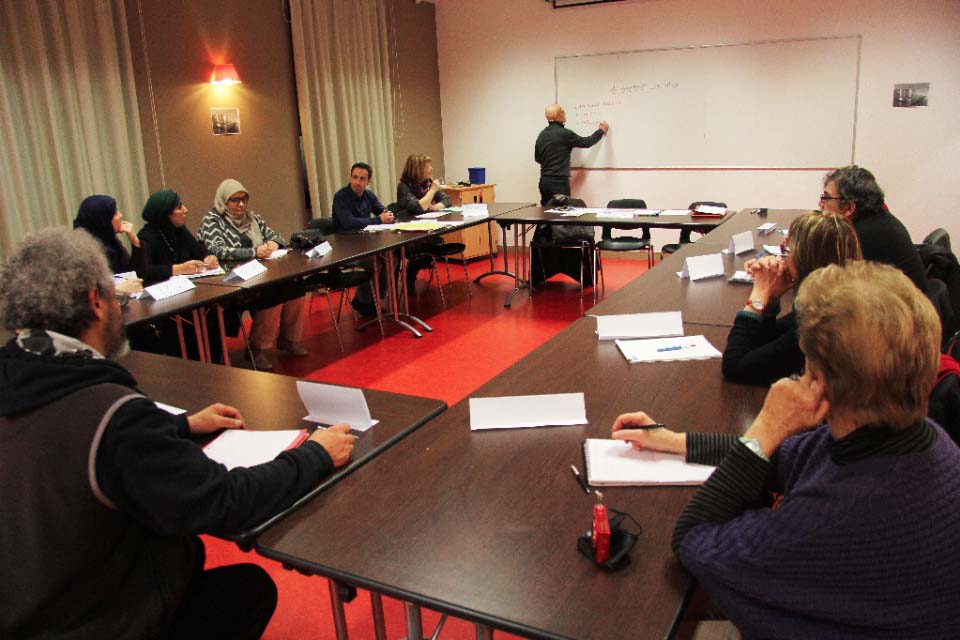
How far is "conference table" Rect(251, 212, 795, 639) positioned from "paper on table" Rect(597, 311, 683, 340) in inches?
14.6

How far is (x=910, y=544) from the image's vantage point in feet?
3.34

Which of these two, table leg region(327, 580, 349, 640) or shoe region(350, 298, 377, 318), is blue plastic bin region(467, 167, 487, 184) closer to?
shoe region(350, 298, 377, 318)

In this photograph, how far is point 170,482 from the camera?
134cm

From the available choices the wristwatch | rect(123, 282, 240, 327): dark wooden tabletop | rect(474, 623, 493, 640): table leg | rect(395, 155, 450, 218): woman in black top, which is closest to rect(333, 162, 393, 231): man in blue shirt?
rect(395, 155, 450, 218): woman in black top

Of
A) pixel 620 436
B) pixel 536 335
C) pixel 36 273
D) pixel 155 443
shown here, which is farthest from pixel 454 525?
pixel 536 335

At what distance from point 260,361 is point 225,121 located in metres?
2.26

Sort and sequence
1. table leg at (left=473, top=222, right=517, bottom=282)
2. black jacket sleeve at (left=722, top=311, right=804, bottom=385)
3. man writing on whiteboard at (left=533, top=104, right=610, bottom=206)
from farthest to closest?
man writing on whiteboard at (left=533, top=104, right=610, bottom=206) < table leg at (left=473, top=222, right=517, bottom=282) < black jacket sleeve at (left=722, top=311, right=804, bottom=385)

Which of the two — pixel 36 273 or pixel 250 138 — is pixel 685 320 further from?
pixel 250 138

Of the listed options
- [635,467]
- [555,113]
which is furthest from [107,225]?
[555,113]

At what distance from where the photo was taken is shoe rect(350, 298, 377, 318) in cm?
596

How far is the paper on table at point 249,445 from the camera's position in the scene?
1.75 metres

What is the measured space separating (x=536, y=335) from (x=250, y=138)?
116 inches

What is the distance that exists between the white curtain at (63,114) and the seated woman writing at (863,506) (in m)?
4.79

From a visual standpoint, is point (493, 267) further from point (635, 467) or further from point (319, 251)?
point (635, 467)
